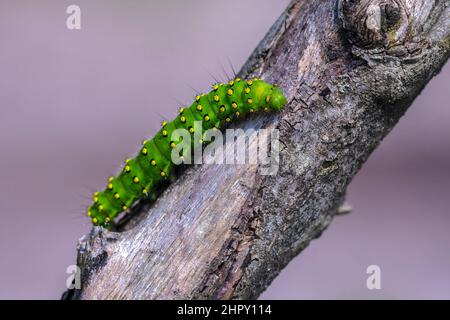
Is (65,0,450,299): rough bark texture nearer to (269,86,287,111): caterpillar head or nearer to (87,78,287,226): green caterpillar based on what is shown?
(269,86,287,111): caterpillar head

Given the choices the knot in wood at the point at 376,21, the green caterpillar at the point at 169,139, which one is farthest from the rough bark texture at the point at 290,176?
the green caterpillar at the point at 169,139

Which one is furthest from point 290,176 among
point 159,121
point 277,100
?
point 159,121

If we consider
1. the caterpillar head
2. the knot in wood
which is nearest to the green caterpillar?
the caterpillar head

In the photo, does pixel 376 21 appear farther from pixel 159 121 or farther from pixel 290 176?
pixel 159 121

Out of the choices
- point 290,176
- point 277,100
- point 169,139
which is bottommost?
point 290,176

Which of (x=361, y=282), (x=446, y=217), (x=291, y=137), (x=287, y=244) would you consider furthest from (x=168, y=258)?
(x=446, y=217)

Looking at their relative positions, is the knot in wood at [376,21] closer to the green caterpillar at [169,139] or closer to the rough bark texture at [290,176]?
the rough bark texture at [290,176]
